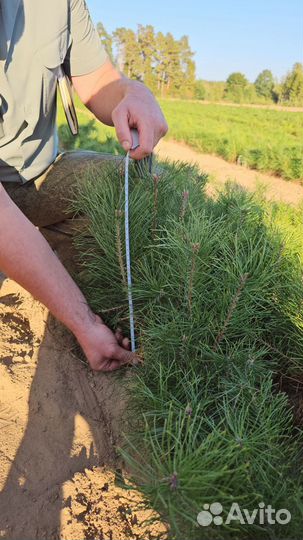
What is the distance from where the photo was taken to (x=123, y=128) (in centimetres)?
130

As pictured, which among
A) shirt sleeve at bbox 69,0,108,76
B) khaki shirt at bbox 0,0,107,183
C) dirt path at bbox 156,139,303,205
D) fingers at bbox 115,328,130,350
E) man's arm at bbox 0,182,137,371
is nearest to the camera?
man's arm at bbox 0,182,137,371

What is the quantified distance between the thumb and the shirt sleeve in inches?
22.4

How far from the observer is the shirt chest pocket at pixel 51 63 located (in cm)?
155

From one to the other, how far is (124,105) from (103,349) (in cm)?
75

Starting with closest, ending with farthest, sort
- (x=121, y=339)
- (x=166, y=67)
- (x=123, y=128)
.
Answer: (x=121, y=339), (x=123, y=128), (x=166, y=67)

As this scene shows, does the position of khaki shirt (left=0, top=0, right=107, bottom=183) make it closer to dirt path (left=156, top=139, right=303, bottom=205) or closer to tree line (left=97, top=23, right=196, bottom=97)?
dirt path (left=156, top=139, right=303, bottom=205)

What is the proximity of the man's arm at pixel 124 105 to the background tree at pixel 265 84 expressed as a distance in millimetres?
44212

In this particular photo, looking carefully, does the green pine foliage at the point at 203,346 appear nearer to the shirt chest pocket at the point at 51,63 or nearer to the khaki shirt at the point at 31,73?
the khaki shirt at the point at 31,73

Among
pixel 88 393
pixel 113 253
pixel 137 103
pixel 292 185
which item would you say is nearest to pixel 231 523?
pixel 88 393

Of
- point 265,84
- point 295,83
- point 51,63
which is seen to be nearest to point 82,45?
point 51,63

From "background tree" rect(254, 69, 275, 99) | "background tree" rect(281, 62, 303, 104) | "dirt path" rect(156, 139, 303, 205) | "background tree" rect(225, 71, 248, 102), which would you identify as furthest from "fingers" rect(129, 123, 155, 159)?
"background tree" rect(254, 69, 275, 99)

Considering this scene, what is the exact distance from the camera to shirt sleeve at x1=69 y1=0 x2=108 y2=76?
1710 millimetres

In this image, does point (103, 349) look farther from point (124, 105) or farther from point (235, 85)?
point (235, 85)

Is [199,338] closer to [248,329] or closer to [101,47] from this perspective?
[248,329]
